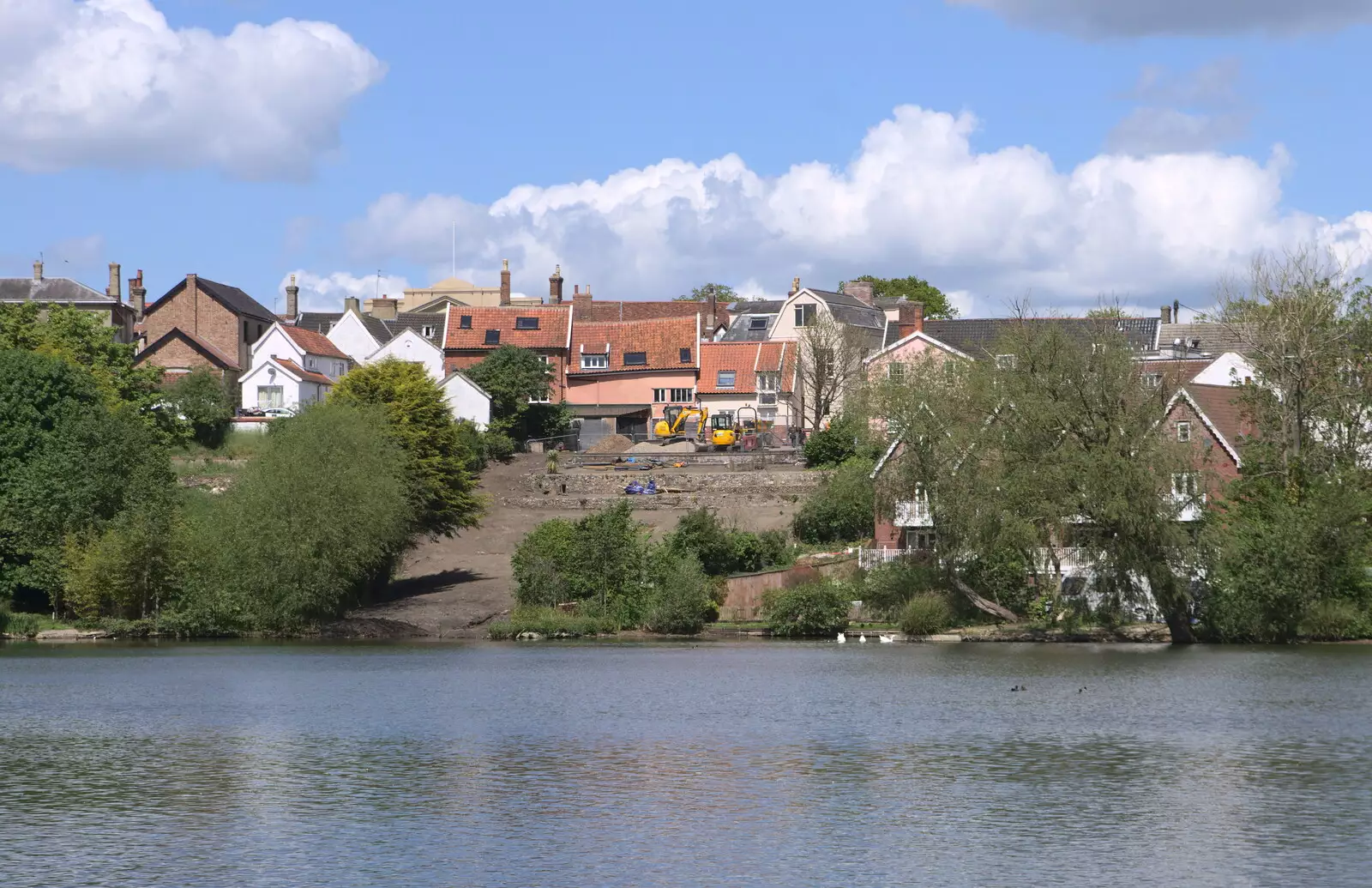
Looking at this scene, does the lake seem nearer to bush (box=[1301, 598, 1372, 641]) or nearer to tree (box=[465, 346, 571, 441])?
bush (box=[1301, 598, 1372, 641])

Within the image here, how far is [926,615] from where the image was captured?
58.5 m

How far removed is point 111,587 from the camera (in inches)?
2456

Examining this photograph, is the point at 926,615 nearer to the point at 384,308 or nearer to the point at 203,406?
the point at 203,406

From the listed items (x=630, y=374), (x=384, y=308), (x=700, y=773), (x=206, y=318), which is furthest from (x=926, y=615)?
(x=384, y=308)

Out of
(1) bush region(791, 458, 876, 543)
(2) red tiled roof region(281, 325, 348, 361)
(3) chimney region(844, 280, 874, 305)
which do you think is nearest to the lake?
(1) bush region(791, 458, 876, 543)

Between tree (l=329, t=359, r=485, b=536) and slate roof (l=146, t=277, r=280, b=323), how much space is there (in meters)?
39.2

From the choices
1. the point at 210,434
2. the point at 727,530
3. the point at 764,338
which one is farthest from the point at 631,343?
the point at 727,530

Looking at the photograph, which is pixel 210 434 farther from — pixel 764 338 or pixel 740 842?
pixel 740 842

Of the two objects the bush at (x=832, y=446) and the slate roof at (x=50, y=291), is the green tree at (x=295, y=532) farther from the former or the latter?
the slate roof at (x=50, y=291)

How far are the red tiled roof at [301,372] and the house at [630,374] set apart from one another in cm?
Answer: 1621

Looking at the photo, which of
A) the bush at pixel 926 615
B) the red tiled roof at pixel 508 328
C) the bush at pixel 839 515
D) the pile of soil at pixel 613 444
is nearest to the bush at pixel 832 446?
the bush at pixel 839 515

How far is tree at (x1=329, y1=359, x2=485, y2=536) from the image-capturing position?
70938 mm

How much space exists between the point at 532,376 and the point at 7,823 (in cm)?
7616

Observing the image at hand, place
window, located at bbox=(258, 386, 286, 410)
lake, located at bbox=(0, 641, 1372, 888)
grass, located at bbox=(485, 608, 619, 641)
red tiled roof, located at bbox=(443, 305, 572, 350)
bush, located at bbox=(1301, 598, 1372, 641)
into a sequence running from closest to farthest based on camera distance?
lake, located at bbox=(0, 641, 1372, 888)
bush, located at bbox=(1301, 598, 1372, 641)
grass, located at bbox=(485, 608, 619, 641)
window, located at bbox=(258, 386, 286, 410)
red tiled roof, located at bbox=(443, 305, 572, 350)
